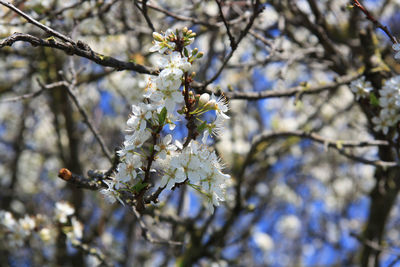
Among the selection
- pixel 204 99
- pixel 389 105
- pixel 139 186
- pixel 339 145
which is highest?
pixel 389 105

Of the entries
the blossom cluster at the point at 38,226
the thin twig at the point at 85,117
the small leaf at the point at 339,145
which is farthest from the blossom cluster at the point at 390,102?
the blossom cluster at the point at 38,226

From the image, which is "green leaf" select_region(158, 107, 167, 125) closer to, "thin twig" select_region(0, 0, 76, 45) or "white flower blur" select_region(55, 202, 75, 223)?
"thin twig" select_region(0, 0, 76, 45)

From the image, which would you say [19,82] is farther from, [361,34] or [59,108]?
[361,34]

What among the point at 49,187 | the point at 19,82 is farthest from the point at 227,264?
the point at 49,187

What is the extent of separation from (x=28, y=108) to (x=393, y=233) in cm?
714

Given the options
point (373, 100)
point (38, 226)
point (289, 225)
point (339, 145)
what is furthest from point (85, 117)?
point (289, 225)

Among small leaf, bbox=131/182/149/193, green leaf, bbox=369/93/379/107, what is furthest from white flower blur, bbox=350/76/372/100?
small leaf, bbox=131/182/149/193

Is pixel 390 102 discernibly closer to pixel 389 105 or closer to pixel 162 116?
pixel 389 105

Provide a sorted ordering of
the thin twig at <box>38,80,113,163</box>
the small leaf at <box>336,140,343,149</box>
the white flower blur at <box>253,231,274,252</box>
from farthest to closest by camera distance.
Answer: the white flower blur at <box>253,231,274,252</box>
the small leaf at <box>336,140,343,149</box>
the thin twig at <box>38,80,113,163</box>

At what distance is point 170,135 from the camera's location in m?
1.49

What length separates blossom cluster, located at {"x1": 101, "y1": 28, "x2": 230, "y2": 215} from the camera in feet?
4.64

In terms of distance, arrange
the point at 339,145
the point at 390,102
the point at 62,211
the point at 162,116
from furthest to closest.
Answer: the point at 62,211, the point at 339,145, the point at 390,102, the point at 162,116

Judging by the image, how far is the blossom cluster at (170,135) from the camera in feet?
4.64

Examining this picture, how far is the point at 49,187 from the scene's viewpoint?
21.6ft
